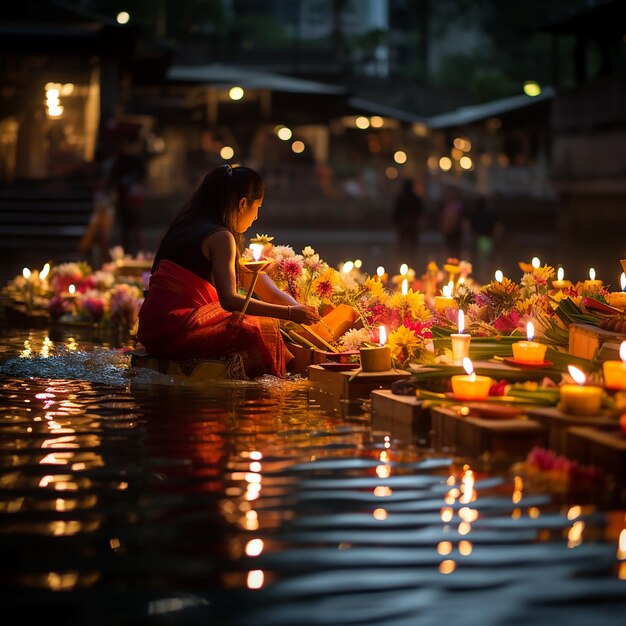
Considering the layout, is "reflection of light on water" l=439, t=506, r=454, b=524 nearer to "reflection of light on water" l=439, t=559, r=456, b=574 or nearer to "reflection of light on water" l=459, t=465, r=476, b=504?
"reflection of light on water" l=459, t=465, r=476, b=504

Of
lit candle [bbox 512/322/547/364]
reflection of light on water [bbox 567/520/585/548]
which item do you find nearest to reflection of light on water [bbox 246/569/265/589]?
reflection of light on water [bbox 567/520/585/548]

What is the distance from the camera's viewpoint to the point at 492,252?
35.3 meters

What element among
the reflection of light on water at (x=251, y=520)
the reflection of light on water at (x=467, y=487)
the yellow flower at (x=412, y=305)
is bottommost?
the reflection of light on water at (x=251, y=520)

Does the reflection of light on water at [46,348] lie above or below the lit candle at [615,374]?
below

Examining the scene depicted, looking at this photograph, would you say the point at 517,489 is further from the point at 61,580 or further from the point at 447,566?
the point at 61,580

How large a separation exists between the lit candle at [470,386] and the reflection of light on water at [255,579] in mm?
2843

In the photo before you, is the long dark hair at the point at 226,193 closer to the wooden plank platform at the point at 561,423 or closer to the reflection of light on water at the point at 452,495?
the wooden plank platform at the point at 561,423

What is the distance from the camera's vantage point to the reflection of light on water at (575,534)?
518cm

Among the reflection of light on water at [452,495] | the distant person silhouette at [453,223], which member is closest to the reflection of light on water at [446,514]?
the reflection of light on water at [452,495]

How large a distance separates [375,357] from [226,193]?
159 centimetres

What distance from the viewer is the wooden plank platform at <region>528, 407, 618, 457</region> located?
6.56m

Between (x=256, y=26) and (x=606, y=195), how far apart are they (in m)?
45.0

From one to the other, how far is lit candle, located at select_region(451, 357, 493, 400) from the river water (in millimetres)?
383

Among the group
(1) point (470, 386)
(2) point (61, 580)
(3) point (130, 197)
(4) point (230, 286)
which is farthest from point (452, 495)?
(3) point (130, 197)
